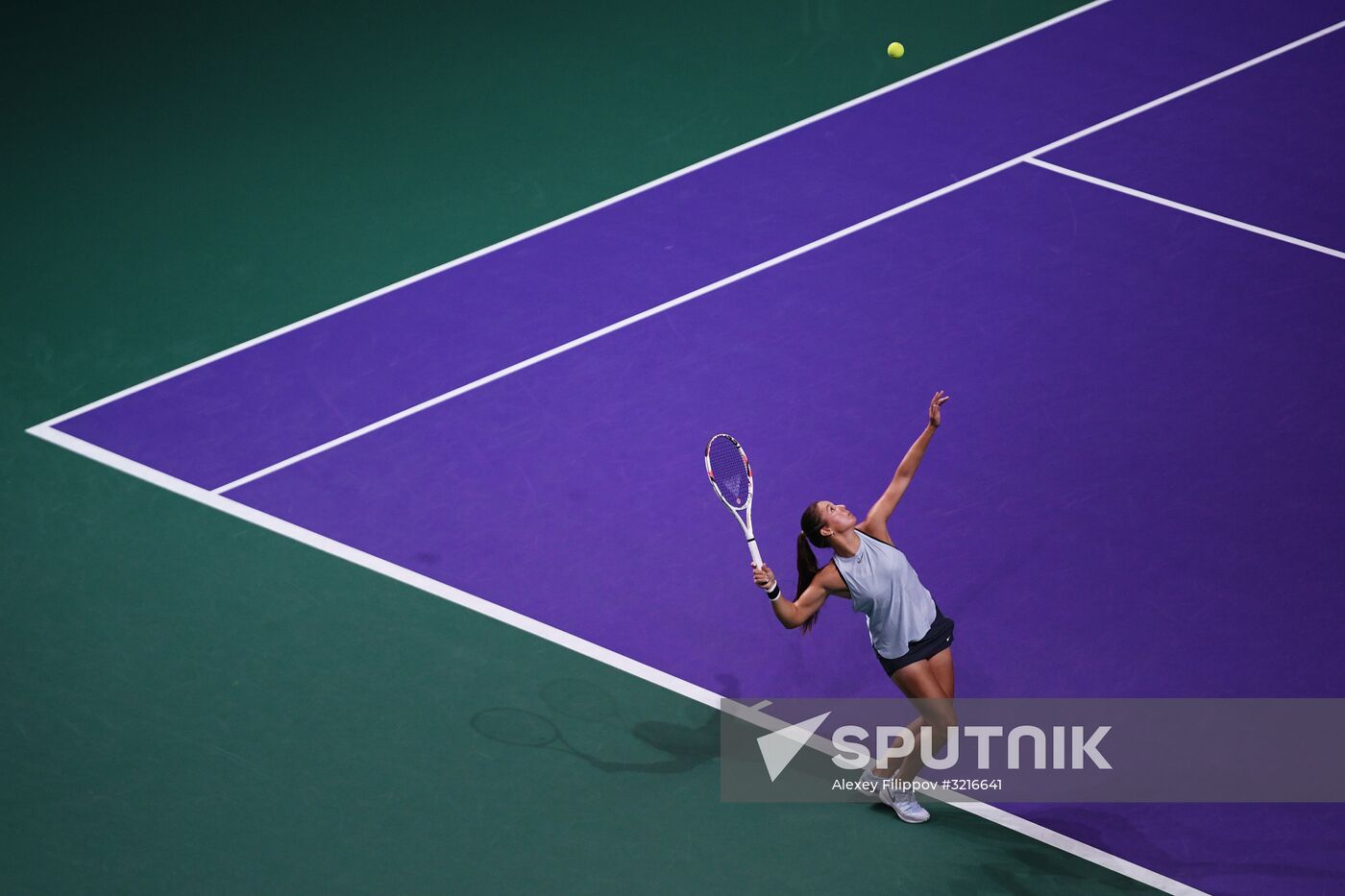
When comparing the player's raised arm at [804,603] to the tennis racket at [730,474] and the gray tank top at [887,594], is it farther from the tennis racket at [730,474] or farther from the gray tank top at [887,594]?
the tennis racket at [730,474]

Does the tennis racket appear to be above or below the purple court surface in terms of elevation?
above

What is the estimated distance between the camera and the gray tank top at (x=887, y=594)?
374 inches

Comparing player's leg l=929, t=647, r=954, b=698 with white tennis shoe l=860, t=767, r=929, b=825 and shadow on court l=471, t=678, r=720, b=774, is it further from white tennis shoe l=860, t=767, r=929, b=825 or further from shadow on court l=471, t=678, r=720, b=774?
shadow on court l=471, t=678, r=720, b=774

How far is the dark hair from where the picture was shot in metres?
9.51

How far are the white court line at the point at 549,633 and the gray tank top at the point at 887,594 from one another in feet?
3.34

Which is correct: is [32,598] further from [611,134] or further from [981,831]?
[611,134]

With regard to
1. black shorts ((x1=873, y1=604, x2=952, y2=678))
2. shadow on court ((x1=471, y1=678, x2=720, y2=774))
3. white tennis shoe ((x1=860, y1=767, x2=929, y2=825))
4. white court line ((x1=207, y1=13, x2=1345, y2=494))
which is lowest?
white tennis shoe ((x1=860, y1=767, x2=929, y2=825))

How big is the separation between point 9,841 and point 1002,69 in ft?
37.8

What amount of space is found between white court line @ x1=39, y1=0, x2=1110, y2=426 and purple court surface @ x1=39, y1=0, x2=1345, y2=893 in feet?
0.37

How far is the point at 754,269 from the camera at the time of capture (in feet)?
48.8

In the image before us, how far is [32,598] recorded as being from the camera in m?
11.7

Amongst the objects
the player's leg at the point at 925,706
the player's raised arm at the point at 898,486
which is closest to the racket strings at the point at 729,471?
the player's raised arm at the point at 898,486

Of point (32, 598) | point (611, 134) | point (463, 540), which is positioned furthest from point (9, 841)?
point (611, 134)

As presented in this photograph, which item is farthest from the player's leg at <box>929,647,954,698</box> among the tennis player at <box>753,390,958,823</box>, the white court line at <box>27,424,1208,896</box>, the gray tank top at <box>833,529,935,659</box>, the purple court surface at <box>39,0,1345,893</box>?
the purple court surface at <box>39,0,1345,893</box>
